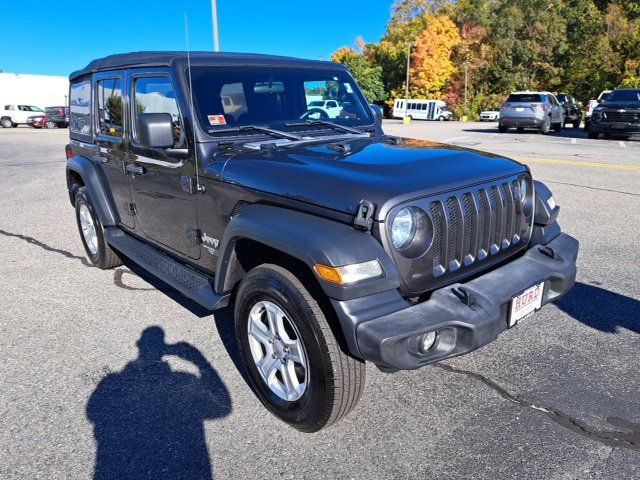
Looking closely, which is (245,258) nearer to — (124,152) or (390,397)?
(390,397)

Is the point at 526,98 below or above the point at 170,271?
above

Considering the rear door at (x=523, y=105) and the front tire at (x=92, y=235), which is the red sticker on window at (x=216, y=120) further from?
Answer: the rear door at (x=523, y=105)

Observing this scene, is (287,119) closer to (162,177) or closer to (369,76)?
(162,177)

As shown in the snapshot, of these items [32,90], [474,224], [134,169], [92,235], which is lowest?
[92,235]

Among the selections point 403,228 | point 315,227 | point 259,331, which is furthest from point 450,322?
point 259,331

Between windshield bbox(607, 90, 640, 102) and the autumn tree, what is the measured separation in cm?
3775

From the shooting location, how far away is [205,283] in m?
3.28

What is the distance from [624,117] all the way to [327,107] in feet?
58.1

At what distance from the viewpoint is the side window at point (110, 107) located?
4167 mm

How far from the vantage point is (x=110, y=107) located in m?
4.36

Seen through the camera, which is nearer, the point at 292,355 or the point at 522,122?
the point at 292,355

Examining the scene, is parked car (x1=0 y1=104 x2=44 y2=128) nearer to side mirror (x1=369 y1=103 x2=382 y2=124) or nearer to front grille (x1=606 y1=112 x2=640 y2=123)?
front grille (x1=606 y1=112 x2=640 y2=123)

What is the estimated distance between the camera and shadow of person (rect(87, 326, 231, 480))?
8.09 ft

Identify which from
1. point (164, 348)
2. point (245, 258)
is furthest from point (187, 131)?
point (164, 348)
